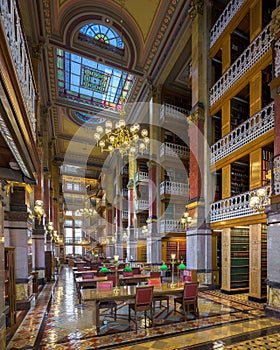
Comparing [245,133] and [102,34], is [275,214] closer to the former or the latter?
[245,133]

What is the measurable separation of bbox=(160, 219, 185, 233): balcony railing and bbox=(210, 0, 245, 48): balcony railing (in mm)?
8828

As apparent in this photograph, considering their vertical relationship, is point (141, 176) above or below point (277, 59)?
below

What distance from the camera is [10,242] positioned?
7.55m

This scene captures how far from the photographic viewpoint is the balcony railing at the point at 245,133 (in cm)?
759

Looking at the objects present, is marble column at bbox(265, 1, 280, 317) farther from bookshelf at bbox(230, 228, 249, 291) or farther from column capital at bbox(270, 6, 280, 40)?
bookshelf at bbox(230, 228, 249, 291)

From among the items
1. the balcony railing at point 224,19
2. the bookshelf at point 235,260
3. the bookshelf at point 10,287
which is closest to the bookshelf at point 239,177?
the bookshelf at point 235,260

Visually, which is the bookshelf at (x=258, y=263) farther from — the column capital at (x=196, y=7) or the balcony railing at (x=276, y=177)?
the column capital at (x=196, y=7)

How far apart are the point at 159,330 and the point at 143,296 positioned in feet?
2.41

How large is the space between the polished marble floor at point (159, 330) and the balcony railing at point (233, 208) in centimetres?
272

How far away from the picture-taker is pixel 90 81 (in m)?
14.6

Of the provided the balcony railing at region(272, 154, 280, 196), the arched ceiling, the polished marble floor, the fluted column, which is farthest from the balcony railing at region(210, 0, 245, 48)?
the polished marble floor

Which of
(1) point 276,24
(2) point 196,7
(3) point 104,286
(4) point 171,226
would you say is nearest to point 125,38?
(2) point 196,7

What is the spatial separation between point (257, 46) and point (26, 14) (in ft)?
27.8

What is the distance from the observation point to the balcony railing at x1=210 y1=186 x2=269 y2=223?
7926 mm
